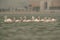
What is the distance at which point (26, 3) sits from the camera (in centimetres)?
4031

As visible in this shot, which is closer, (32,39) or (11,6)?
(32,39)

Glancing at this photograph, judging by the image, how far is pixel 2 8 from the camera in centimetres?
3881

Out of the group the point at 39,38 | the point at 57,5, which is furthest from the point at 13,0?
the point at 39,38

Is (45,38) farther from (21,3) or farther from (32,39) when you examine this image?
(21,3)

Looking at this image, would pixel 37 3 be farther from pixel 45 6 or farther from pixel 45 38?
pixel 45 38

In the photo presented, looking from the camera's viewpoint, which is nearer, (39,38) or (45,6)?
(39,38)

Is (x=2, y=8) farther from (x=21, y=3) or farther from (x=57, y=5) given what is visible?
(x=57, y=5)

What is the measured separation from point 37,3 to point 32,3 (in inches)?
34.5

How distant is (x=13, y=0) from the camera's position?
40469mm

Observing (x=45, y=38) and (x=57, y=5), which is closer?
(x=45, y=38)

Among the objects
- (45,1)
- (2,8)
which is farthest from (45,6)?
(2,8)

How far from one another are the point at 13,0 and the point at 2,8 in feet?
9.02

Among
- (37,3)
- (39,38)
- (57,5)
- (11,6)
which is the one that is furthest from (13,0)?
(39,38)

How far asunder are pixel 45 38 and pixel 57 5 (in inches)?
1089
